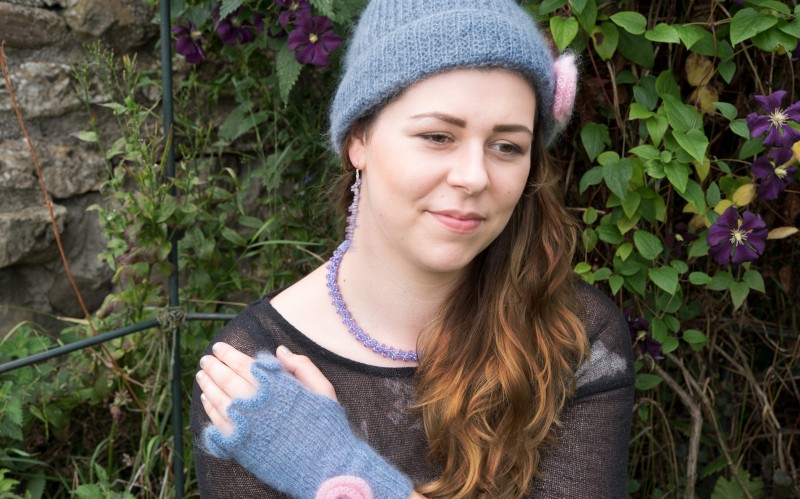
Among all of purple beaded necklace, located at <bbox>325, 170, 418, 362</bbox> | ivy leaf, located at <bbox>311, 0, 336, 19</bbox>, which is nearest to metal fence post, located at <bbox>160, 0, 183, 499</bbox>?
ivy leaf, located at <bbox>311, 0, 336, 19</bbox>

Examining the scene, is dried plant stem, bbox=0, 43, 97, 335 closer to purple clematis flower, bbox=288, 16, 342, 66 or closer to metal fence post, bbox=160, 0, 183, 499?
metal fence post, bbox=160, 0, 183, 499

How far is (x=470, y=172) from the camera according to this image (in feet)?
4.67

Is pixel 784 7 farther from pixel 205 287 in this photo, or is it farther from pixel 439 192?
pixel 205 287

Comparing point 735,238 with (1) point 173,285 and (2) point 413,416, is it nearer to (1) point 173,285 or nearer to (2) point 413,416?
(2) point 413,416

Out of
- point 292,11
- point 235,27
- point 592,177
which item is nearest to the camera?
point 592,177

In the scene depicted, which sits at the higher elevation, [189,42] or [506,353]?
[189,42]

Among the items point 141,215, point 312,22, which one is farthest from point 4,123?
point 312,22

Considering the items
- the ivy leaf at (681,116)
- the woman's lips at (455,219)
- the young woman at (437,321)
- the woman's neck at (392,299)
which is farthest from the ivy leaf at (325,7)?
the ivy leaf at (681,116)

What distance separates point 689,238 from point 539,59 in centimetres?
76

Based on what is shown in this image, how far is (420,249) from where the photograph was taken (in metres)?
1.50

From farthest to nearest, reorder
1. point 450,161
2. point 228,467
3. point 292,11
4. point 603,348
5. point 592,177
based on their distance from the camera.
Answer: point 292,11 → point 592,177 → point 603,348 → point 228,467 → point 450,161

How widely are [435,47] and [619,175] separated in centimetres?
66

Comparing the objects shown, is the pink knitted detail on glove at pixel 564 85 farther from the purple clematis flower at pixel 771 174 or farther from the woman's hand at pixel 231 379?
the woman's hand at pixel 231 379

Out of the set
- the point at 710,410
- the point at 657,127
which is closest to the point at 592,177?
the point at 657,127
